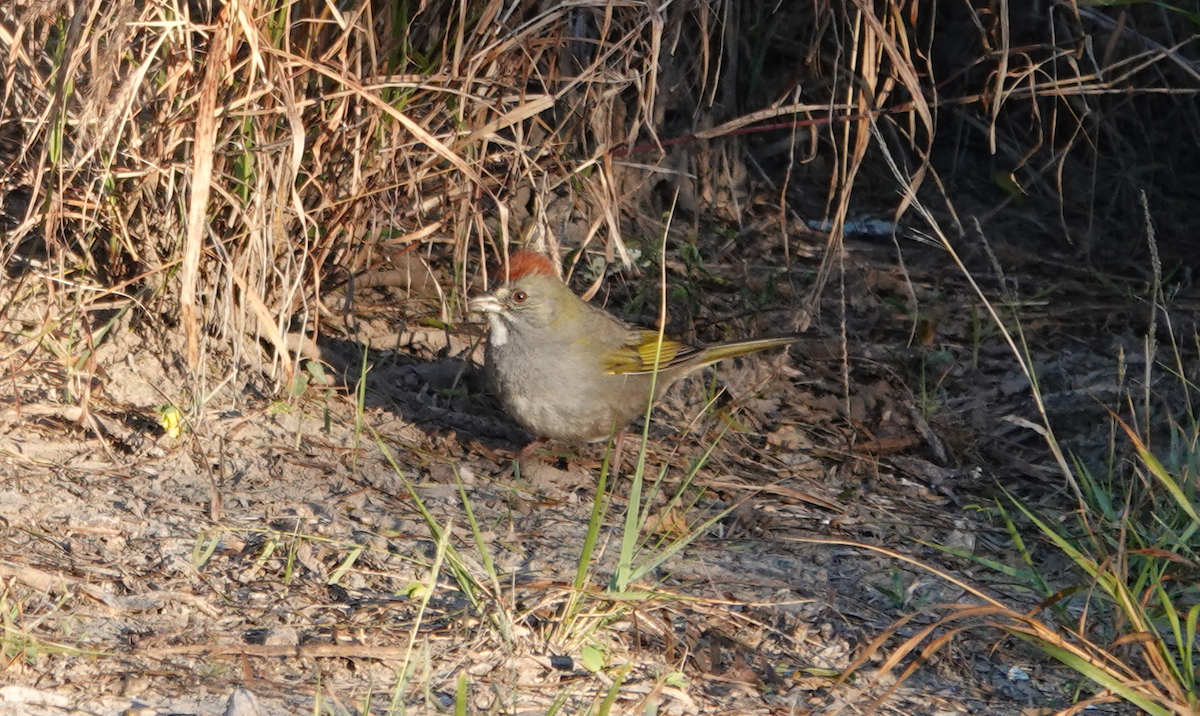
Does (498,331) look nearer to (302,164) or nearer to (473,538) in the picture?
(302,164)

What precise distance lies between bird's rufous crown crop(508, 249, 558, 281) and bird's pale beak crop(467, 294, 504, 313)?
0.10m

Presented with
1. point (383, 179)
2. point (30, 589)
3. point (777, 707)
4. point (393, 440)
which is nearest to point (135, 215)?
point (383, 179)

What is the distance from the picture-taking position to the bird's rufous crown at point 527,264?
15.7 ft

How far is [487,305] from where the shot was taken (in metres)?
4.83

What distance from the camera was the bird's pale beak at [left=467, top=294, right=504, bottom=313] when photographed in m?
4.83

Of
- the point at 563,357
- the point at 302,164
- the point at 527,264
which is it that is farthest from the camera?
the point at 563,357

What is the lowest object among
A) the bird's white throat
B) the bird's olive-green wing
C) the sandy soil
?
the sandy soil

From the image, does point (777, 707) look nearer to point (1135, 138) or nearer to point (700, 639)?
point (700, 639)

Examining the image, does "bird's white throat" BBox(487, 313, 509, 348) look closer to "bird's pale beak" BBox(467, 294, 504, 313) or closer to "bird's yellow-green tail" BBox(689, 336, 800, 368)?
"bird's pale beak" BBox(467, 294, 504, 313)

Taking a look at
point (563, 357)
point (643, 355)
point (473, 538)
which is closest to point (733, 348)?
point (643, 355)

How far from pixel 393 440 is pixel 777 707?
194 centimetres

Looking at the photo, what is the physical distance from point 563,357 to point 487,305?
35 centimetres

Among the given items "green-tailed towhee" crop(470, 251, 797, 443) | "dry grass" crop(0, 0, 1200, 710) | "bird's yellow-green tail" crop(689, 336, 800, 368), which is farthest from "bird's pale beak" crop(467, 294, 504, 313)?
"bird's yellow-green tail" crop(689, 336, 800, 368)

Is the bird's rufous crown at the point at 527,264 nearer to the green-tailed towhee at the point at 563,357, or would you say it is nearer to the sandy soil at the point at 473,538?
the green-tailed towhee at the point at 563,357
